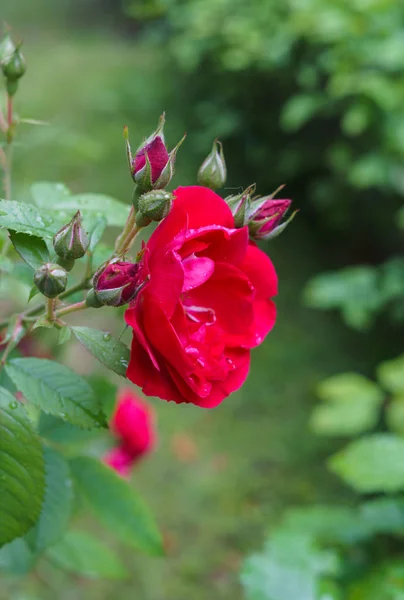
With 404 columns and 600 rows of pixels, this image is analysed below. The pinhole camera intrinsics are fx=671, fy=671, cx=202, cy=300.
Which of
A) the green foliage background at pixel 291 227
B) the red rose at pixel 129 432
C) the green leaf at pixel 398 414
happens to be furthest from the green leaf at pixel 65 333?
the green leaf at pixel 398 414

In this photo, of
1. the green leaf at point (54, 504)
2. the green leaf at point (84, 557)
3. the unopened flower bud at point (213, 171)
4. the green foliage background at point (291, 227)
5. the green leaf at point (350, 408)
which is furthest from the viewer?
the green foliage background at point (291, 227)

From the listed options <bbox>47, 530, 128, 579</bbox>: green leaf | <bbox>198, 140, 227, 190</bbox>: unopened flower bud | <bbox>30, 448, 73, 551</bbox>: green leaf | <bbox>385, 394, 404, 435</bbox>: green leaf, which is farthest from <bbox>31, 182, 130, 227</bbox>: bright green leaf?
<bbox>385, 394, 404, 435</bbox>: green leaf

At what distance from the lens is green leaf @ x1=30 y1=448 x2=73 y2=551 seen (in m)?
0.69

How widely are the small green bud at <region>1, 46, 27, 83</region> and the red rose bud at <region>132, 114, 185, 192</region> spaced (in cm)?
21

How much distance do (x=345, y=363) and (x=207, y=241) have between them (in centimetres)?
207

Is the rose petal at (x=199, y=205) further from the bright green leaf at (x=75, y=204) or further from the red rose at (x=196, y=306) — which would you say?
the bright green leaf at (x=75, y=204)

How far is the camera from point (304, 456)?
2102 millimetres

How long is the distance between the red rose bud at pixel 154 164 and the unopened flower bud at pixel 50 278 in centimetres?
9

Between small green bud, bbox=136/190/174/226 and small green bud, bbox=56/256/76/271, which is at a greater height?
small green bud, bbox=136/190/174/226

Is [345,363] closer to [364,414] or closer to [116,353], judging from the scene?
[364,414]

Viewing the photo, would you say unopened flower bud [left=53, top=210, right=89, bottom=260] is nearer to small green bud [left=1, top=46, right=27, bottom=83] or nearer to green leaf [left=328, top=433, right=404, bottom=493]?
small green bud [left=1, top=46, right=27, bottom=83]

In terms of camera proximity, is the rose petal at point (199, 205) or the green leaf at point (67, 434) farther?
the green leaf at point (67, 434)

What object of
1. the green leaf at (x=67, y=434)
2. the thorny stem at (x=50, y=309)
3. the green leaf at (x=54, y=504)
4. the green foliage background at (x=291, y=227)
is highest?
the thorny stem at (x=50, y=309)

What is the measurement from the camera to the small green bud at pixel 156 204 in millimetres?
463
